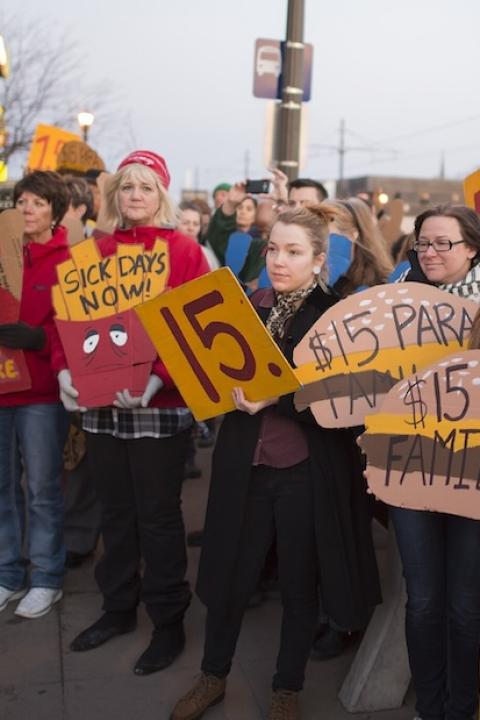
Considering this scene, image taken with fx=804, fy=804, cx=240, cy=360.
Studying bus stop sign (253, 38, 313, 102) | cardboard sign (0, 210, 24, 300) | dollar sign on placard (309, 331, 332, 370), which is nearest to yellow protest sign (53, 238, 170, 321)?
cardboard sign (0, 210, 24, 300)

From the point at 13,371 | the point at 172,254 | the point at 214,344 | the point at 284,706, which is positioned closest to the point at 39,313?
the point at 13,371

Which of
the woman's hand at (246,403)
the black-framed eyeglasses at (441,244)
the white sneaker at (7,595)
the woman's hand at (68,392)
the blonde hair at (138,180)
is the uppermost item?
the blonde hair at (138,180)

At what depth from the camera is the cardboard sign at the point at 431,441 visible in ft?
7.38

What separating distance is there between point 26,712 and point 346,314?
181 centimetres

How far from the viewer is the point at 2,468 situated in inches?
144

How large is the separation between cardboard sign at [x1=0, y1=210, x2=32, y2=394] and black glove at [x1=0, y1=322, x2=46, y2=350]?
32mm

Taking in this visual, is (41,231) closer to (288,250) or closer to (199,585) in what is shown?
(288,250)

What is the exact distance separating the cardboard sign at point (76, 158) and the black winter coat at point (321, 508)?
15.1 feet

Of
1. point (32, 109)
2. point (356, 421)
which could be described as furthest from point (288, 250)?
point (32, 109)

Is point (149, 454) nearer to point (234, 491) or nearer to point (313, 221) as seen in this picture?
point (234, 491)

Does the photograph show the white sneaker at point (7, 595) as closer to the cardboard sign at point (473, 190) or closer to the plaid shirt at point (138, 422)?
the plaid shirt at point (138, 422)

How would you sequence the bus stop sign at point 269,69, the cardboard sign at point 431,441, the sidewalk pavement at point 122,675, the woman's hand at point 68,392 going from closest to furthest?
the cardboard sign at point 431,441 → the sidewalk pavement at point 122,675 → the woman's hand at point 68,392 → the bus stop sign at point 269,69

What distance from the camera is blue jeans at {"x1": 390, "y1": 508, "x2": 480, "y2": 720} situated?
2.42 metres

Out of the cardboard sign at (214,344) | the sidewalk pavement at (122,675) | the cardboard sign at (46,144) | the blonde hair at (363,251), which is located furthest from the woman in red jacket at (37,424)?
the cardboard sign at (46,144)
